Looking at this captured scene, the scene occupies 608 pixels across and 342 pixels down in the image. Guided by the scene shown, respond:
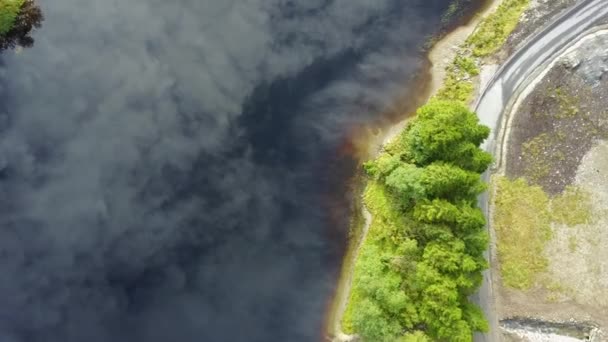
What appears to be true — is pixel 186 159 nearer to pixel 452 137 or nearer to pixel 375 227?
pixel 375 227

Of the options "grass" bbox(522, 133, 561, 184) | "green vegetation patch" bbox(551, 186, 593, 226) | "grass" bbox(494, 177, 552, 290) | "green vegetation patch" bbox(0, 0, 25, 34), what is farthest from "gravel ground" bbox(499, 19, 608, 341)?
"green vegetation patch" bbox(0, 0, 25, 34)

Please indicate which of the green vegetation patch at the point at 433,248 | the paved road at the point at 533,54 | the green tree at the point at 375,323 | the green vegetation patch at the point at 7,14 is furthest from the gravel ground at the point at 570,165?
the green vegetation patch at the point at 7,14

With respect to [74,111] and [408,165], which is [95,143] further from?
[408,165]

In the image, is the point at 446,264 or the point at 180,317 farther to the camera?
the point at 180,317

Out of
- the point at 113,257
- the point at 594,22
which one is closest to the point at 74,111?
the point at 113,257

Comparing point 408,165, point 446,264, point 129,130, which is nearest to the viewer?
point 446,264

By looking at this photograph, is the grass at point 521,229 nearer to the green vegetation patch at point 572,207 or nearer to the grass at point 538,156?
the green vegetation patch at point 572,207
